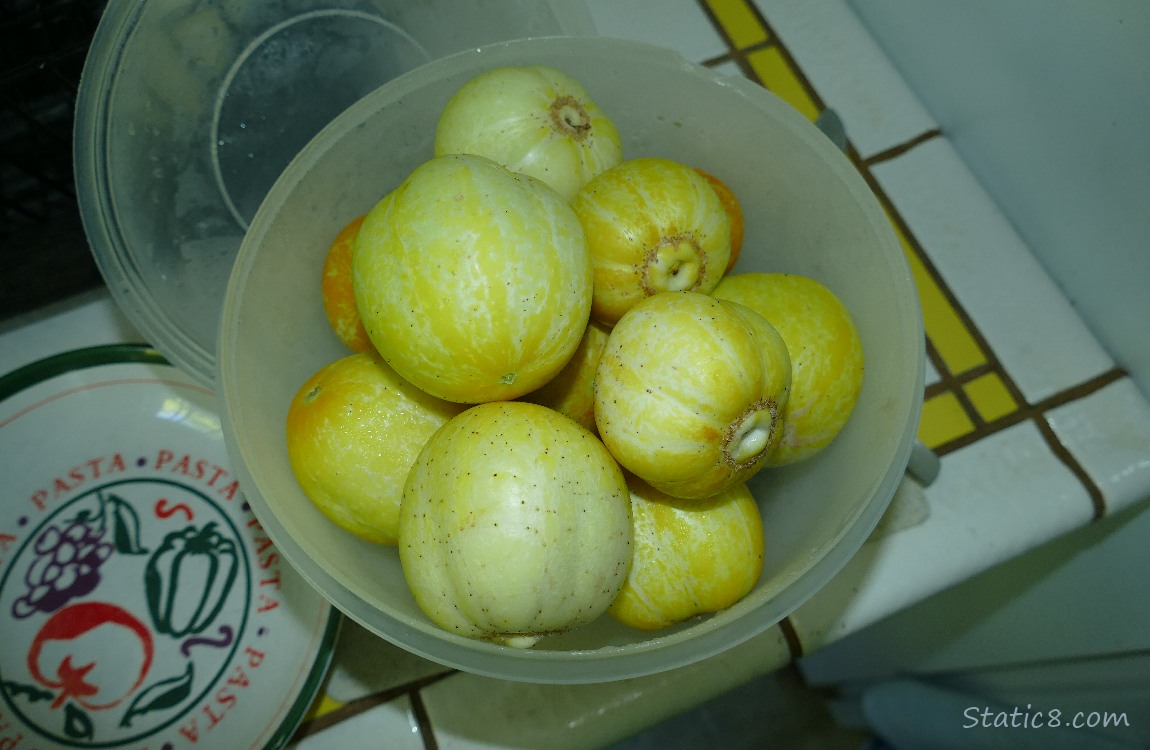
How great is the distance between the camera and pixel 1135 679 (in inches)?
29.6

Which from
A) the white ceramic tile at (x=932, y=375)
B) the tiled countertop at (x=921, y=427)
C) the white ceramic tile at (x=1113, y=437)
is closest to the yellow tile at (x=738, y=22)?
the tiled countertop at (x=921, y=427)

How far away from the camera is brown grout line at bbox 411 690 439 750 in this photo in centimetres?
67

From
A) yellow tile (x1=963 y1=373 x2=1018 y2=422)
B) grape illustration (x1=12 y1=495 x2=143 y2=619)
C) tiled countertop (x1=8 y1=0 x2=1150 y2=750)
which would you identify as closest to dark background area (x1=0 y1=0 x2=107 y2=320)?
tiled countertop (x1=8 y1=0 x2=1150 y2=750)

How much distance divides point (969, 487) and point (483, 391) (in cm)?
50

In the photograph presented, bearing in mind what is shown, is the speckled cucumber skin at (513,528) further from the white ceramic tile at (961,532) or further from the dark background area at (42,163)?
the dark background area at (42,163)

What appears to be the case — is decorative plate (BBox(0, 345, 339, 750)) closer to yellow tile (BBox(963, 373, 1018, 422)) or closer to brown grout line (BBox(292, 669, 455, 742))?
brown grout line (BBox(292, 669, 455, 742))

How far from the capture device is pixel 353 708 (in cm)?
68

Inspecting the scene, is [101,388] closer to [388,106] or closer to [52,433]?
[52,433]

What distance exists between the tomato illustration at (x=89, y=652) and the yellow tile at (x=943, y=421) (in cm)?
73

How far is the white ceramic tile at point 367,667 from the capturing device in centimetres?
68

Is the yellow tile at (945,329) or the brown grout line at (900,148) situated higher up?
the brown grout line at (900,148)

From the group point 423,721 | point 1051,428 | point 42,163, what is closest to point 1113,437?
point 1051,428

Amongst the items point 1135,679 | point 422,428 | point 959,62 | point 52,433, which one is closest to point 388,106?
point 422,428

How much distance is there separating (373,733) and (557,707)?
151 mm
